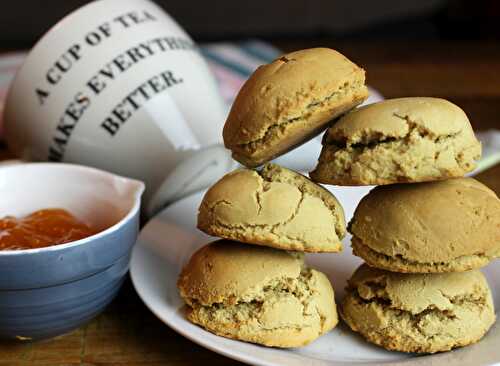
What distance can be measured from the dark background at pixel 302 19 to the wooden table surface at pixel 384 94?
11.0 inches

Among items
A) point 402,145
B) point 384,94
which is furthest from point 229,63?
point 402,145

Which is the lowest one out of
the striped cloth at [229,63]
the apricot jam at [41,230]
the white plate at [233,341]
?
the striped cloth at [229,63]

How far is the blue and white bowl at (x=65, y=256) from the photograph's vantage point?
76 centimetres

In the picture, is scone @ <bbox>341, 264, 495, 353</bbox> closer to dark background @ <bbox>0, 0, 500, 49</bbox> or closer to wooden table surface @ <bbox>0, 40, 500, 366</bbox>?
wooden table surface @ <bbox>0, 40, 500, 366</bbox>

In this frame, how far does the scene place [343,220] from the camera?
78 cm

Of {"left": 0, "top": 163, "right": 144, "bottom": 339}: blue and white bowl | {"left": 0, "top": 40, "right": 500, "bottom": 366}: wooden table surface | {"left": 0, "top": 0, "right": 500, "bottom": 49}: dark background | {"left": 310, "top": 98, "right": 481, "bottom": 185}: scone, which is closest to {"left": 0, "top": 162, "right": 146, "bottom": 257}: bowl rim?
{"left": 0, "top": 163, "right": 144, "bottom": 339}: blue and white bowl

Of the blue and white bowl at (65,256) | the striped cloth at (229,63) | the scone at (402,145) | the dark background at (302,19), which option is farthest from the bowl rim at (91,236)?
the dark background at (302,19)

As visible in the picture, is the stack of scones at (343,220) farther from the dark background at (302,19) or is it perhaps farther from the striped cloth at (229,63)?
the dark background at (302,19)

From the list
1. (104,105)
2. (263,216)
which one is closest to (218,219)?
(263,216)

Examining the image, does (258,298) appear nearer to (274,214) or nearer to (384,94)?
(274,214)

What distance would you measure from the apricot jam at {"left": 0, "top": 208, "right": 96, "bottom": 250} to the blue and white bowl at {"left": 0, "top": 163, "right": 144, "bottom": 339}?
0.03 meters

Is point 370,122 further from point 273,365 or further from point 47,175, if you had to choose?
point 47,175

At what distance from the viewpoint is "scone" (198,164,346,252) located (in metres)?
0.74

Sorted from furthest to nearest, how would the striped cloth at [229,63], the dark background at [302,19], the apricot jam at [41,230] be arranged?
the dark background at [302,19] < the striped cloth at [229,63] < the apricot jam at [41,230]
